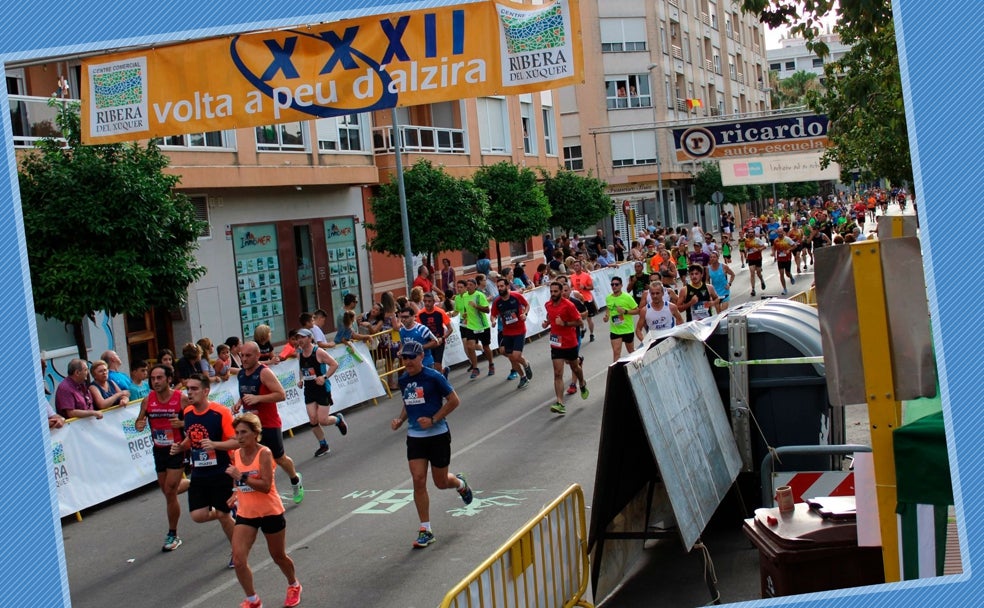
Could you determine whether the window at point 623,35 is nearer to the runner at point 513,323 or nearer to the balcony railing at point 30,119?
the runner at point 513,323

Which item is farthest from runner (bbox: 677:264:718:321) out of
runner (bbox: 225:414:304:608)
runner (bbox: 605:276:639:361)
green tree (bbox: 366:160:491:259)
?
runner (bbox: 225:414:304:608)

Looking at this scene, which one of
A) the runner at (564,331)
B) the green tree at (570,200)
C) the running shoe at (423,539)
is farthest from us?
the green tree at (570,200)

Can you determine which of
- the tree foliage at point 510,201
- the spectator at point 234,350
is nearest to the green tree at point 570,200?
the tree foliage at point 510,201

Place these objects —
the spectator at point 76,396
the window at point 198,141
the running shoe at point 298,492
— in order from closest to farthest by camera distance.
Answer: the running shoe at point 298,492 → the spectator at point 76,396 → the window at point 198,141

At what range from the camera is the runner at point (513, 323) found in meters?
18.3

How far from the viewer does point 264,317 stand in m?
25.2

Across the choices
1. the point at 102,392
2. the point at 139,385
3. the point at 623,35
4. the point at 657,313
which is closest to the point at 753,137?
the point at 657,313

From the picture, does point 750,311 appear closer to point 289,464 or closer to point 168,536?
point 289,464

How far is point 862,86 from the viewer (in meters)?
12.8

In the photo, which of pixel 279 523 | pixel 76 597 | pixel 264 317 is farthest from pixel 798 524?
pixel 264 317

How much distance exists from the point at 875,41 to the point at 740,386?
278 inches

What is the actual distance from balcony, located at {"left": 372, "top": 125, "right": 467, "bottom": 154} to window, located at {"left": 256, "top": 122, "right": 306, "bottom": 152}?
3.88m

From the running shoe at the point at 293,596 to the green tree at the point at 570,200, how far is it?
31.7 meters

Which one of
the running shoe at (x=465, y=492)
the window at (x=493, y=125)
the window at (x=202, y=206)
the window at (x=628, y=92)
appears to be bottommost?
the running shoe at (x=465, y=492)
